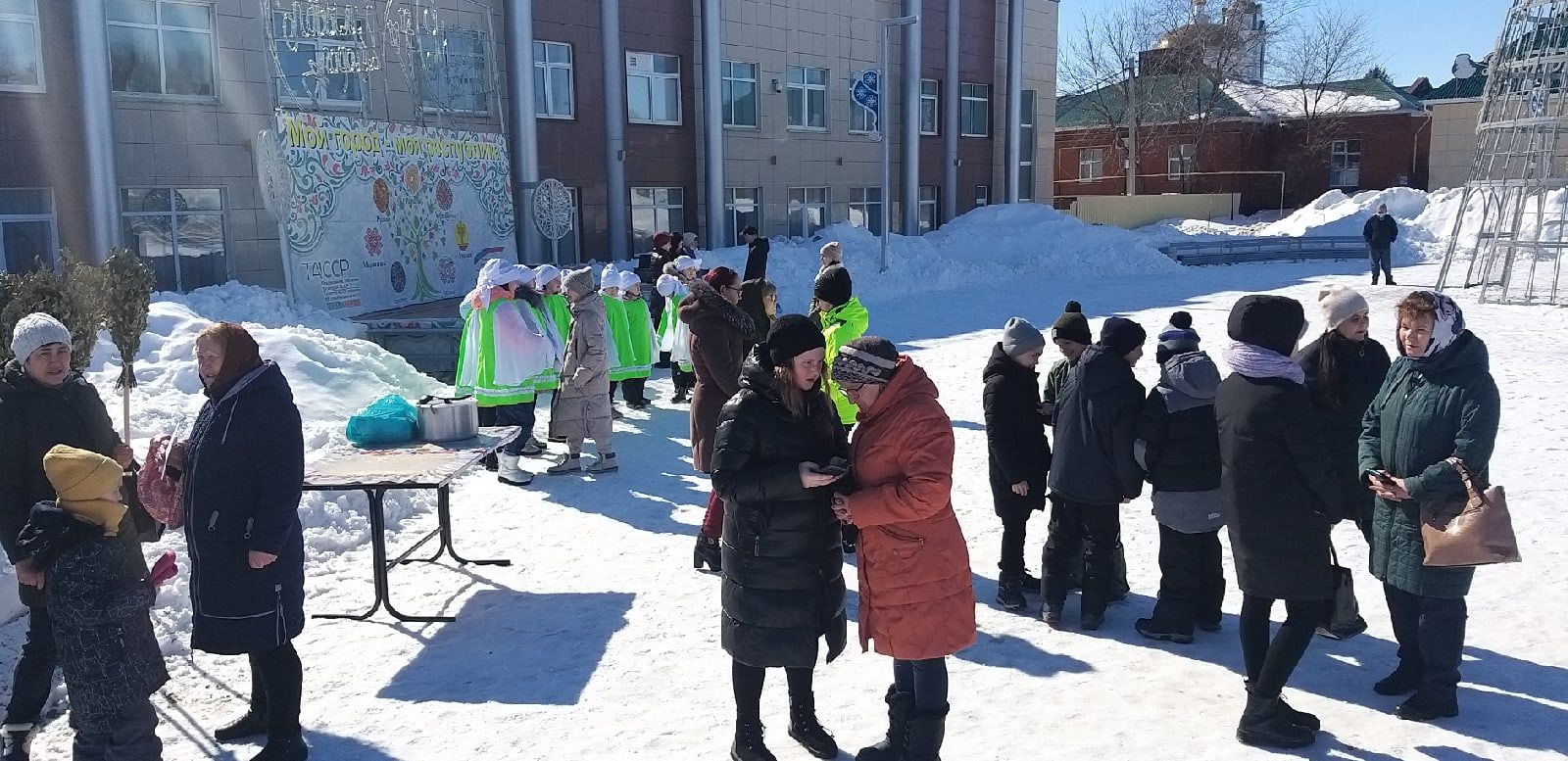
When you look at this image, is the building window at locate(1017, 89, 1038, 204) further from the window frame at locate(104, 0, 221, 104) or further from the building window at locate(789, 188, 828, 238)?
the window frame at locate(104, 0, 221, 104)

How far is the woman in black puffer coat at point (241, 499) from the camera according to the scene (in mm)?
4305

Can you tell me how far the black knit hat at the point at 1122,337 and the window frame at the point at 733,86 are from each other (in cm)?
2303

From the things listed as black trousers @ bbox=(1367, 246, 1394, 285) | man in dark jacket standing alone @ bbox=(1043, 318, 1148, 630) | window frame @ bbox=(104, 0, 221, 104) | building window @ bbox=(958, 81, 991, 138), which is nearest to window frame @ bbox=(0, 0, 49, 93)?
window frame @ bbox=(104, 0, 221, 104)

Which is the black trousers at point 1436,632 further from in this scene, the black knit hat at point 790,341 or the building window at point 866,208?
the building window at point 866,208

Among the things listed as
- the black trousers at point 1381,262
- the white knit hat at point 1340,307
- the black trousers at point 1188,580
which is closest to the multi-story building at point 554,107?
the black trousers at point 1381,262

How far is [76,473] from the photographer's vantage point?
4.08 meters

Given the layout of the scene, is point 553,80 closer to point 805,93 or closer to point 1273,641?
point 805,93

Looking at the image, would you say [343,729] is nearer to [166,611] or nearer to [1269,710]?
[166,611]

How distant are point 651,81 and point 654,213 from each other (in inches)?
120

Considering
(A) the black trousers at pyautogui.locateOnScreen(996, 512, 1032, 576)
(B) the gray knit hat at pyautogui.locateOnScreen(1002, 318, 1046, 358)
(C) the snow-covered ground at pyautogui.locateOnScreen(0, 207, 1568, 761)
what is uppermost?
(B) the gray knit hat at pyautogui.locateOnScreen(1002, 318, 1046, 358)

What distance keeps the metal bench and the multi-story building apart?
7.37 m

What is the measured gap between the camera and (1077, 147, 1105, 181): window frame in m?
54.4

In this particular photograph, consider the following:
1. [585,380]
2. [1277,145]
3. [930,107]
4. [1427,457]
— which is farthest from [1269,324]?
[1277,145]

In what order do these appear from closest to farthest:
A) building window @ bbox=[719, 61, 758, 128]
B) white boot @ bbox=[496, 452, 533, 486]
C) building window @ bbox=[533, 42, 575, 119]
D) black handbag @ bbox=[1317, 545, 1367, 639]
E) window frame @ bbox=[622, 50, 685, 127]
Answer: black handbag @ bbox=[1317, 545, 1367, 639]
white boot @ bbox=[496, 452, 533, 486]
building window @ bbox=[533, 42, 575, 119]
window frame @ bbox=[622, 50, 685, 127]
building window @ bbox=[719, 61, 758, 128]
